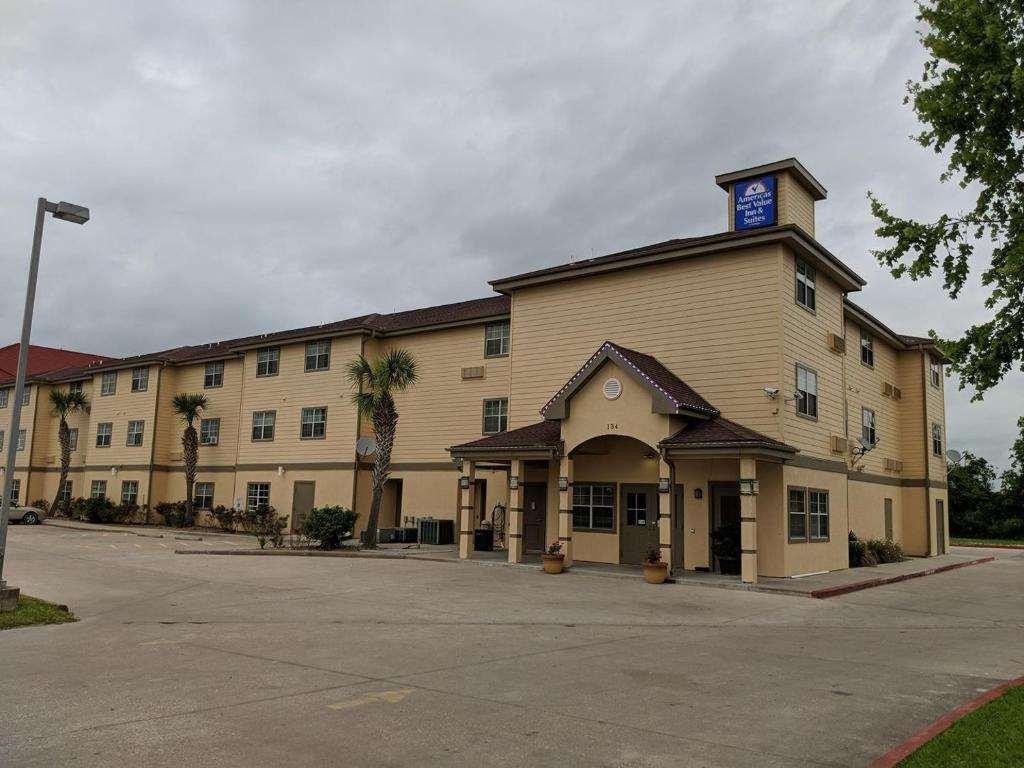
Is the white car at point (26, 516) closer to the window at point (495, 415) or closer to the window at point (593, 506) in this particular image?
the window at point (495, 415)

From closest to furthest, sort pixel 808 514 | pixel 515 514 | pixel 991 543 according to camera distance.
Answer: pixel 808 514
pixel 515 514
pixel 991 543

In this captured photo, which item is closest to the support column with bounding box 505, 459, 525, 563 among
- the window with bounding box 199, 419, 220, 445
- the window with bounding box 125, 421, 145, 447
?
the window with bounding box 199, 419, 220, 445

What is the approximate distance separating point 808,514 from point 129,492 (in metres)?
35.1

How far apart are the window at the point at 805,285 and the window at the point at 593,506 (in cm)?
732

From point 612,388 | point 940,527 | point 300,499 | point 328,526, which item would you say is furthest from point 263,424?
point 940,527

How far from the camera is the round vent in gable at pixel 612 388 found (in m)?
21.0

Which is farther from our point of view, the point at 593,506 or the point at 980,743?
the point at 593,506

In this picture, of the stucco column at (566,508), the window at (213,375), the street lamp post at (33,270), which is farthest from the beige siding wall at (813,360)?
the window at (213,375)

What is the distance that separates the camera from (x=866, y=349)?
92.4ft

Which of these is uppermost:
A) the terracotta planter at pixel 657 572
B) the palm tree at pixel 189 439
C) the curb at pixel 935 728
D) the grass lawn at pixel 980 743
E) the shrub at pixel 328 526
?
the palm tree at pixel 189 439

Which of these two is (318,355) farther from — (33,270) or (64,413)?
(64,413)

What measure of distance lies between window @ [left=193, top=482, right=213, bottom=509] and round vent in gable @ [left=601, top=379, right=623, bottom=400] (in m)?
24.6

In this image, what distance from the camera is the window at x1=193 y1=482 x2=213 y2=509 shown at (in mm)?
38781

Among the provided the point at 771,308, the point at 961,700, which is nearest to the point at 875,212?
the point at 771,308
